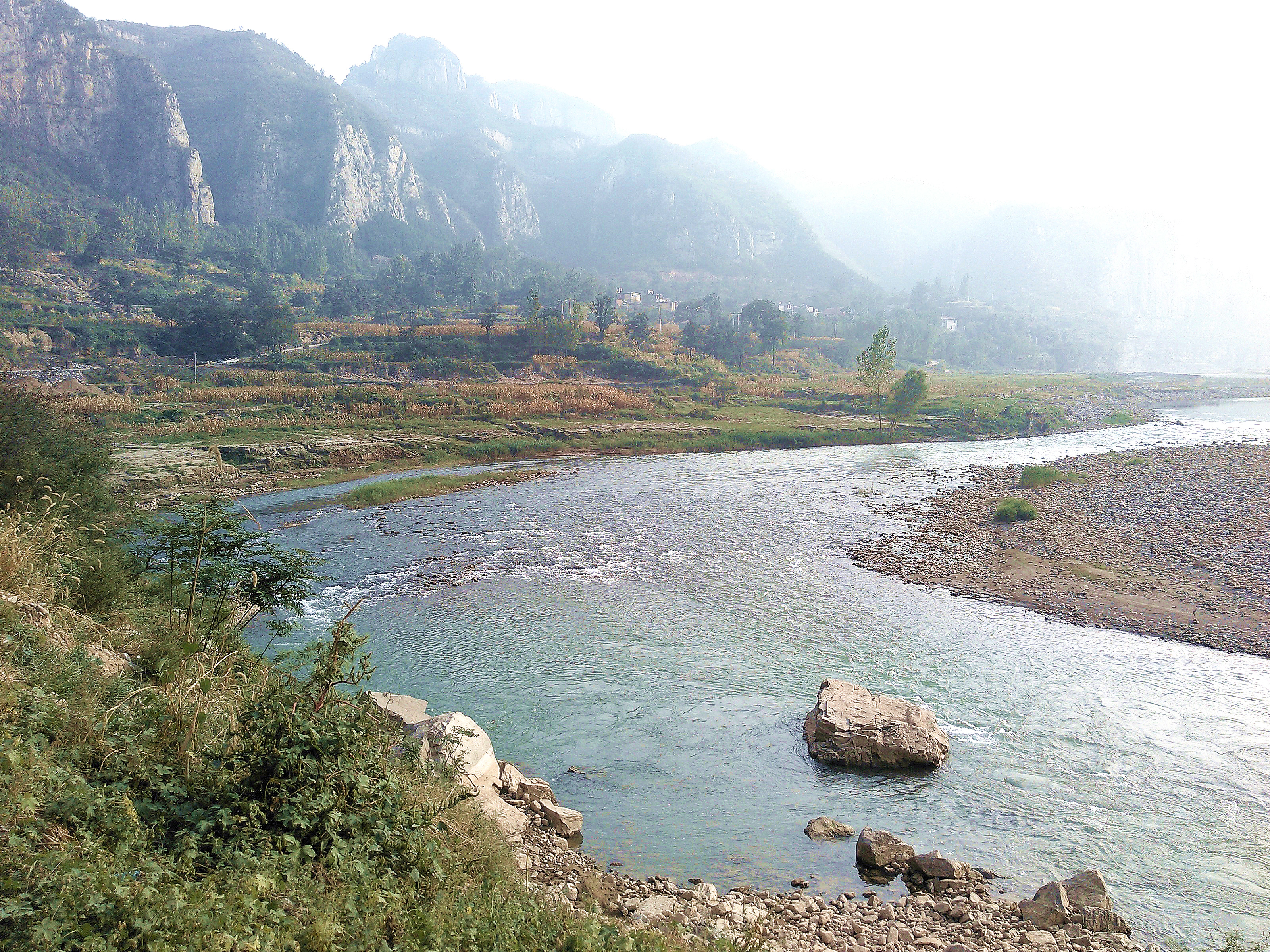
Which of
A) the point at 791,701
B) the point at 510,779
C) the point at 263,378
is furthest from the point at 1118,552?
the point at 263,378

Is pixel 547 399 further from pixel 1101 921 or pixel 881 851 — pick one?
pixel 1101 921

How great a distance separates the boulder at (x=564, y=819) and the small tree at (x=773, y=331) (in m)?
126

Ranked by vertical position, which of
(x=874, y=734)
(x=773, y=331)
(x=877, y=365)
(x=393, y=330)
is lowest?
(x=874, y=734)

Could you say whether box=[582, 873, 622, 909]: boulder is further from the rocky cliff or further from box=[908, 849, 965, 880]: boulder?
the rocky cliff

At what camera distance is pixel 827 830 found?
34.9 feet

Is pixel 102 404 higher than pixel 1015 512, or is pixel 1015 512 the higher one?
pixel 1015 512

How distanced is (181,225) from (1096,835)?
21500cm

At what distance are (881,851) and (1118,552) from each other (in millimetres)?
21914

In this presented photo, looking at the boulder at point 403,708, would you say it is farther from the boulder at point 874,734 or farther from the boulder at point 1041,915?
the boulder at point 1041,915

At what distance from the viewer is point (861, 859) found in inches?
391

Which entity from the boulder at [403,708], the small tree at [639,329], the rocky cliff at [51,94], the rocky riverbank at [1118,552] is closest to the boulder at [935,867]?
the boulder at [403,708]

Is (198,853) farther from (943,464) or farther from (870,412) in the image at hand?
(870,412)

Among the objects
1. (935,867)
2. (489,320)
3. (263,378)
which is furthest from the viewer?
(489,320)

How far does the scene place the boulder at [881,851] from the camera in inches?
383
